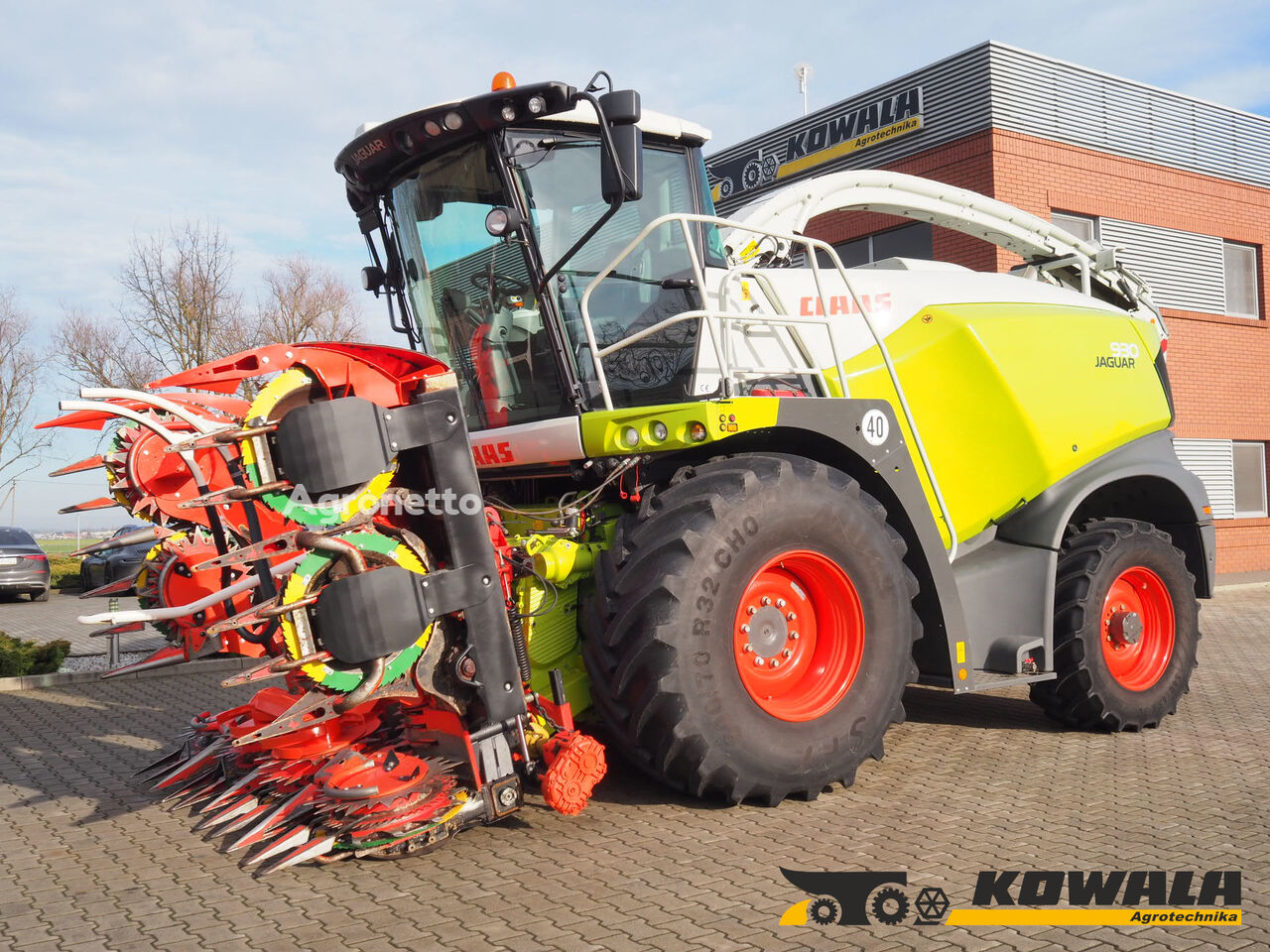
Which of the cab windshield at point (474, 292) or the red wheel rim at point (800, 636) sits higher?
the cab windshield at point (474, 292)

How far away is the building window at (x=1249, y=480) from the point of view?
17969mm

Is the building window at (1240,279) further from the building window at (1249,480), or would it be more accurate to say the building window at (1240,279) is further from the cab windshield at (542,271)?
the cab windshield at (542,271)

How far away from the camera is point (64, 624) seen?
51.6 ft

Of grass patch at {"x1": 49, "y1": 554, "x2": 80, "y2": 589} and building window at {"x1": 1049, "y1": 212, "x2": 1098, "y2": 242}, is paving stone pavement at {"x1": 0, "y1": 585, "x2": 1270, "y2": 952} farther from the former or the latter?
grass patch at {"x1": 49, "y1": 554, "x2": 80, "y2": 589}

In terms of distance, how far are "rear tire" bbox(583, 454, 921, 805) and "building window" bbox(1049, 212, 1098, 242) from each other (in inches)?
489

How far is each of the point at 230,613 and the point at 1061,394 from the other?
4.86 m

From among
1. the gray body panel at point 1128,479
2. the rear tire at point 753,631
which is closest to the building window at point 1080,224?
the gray body panel at point 1128,479

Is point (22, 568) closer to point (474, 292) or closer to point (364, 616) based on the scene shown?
point (474, 292)

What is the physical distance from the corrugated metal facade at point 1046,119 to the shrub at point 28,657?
1231 cm

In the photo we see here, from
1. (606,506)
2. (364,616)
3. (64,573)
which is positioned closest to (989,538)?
(606,506)

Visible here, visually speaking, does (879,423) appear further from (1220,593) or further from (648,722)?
(1220,593)

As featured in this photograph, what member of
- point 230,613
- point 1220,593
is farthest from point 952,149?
point 230,613

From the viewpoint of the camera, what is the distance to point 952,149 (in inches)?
599

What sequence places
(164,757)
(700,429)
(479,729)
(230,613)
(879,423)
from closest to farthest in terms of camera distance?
(479,729), (700,429), (230,613), (879,423), (164,757)
